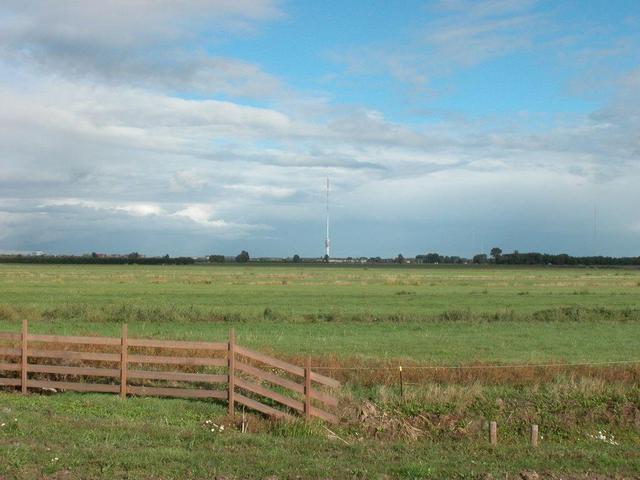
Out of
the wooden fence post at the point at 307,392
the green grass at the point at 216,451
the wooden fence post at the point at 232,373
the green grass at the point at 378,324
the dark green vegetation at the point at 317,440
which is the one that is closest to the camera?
the green grass at the point at 216,451

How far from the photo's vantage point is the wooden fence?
14.1 metres

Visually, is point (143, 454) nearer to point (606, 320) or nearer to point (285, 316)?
point (285, 316)

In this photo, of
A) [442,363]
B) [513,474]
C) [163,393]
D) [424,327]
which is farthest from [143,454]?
[424,327]

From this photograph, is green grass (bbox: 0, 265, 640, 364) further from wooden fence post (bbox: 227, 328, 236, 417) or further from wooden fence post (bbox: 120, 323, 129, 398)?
wooden fence post (bbox: 120, 323, 129, 398)

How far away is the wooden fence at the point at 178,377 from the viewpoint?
14.1 meters

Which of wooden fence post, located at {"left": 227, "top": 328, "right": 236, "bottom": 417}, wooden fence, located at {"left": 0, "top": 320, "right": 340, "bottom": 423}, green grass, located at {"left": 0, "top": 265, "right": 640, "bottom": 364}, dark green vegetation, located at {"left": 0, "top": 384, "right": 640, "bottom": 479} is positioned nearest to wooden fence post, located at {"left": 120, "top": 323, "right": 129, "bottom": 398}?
wooden fence, located at {"left": 0, "top": 320, "right": 340, "bottom": 423}

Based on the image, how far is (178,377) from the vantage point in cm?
1478

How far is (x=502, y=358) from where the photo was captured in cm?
2259

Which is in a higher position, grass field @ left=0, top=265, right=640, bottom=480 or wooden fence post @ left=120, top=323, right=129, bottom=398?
wooden fence post @ left=120, top=323, right=129, bottom=398

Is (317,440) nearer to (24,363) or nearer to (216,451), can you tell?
(216,451)

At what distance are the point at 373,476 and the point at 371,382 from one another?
8.16 m

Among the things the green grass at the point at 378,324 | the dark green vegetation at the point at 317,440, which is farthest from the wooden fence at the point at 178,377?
the green grass at the point at 378,324

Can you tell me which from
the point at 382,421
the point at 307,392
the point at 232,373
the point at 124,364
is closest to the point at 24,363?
the point at 124,364

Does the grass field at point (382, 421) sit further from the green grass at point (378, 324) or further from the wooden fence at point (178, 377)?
the wooden fence at point (178, 377)
